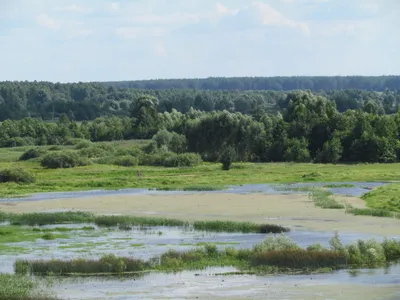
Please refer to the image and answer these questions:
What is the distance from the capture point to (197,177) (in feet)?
290

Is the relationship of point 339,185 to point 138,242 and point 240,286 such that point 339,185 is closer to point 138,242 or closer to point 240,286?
point 138,242

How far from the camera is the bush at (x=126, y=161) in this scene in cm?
10619

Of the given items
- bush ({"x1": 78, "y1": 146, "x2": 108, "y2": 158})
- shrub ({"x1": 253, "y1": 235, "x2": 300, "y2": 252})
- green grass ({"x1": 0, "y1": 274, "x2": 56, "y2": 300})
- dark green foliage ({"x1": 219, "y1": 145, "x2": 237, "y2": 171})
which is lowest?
bush ({"x1": 78, "y1": 146, "x2": 108, "y2": 158})

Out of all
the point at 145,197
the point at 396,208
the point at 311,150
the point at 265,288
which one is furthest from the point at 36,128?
the point at 265,288

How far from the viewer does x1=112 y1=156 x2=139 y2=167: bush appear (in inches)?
4181

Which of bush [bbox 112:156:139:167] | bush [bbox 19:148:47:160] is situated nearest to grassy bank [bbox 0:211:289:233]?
bush [bbox 112:156:139:167]

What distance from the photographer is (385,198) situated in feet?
209

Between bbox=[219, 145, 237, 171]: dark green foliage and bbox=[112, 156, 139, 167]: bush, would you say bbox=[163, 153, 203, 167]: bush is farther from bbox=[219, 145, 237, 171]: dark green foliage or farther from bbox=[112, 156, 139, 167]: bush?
bbox=[112, 156, 139, 167]: bush

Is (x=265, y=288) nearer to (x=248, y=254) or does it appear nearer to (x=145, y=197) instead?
(x=248, y=254)

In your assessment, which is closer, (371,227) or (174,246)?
(174,246)

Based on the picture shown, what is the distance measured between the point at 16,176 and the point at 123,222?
33731 mm

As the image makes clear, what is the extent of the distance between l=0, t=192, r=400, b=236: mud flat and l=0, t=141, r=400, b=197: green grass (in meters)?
8.97

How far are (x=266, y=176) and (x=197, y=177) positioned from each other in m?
7.19

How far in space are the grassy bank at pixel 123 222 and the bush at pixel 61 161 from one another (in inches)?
1702
